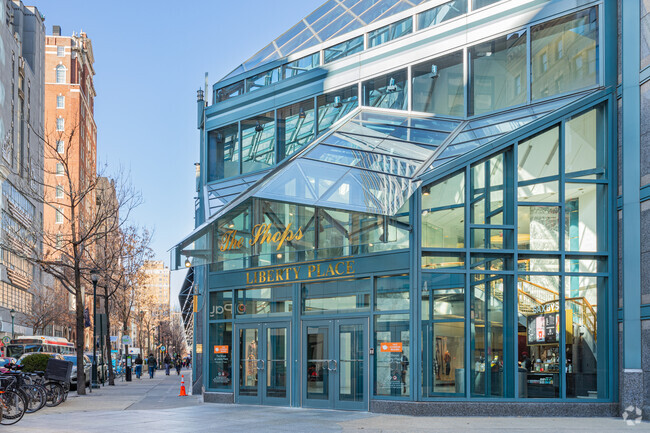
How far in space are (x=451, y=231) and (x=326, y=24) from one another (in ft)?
31.3

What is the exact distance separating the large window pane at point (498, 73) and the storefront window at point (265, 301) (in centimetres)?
650

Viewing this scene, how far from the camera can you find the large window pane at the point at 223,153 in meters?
24.5

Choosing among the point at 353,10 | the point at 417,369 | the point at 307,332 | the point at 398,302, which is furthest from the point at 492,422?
the point at 353,10

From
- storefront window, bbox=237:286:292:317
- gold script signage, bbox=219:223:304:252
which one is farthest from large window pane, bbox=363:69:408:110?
storefront window, bbox=237:286:292:317

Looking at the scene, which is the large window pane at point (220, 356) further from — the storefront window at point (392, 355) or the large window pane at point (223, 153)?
the storefront window at point (392, 355)

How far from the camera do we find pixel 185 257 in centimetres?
2102

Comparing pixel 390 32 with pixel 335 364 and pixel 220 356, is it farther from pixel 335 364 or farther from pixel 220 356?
pixel 220 356

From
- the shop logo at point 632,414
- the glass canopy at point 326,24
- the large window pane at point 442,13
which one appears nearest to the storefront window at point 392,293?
the shop logo at point 632,414

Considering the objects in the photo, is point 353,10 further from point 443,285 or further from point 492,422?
point 492,422

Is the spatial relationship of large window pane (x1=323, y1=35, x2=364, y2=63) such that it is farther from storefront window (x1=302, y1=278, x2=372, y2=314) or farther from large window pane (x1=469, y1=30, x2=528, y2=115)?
storefront window (x1=302, y1=278, x2=372, y2=314)

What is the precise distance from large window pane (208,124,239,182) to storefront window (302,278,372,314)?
19.1 ft

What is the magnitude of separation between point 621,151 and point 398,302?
578cm

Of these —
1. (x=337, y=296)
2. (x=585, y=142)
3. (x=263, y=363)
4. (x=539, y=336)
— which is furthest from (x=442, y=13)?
(x=263, y=363)

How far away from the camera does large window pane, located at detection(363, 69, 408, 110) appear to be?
826 inches
